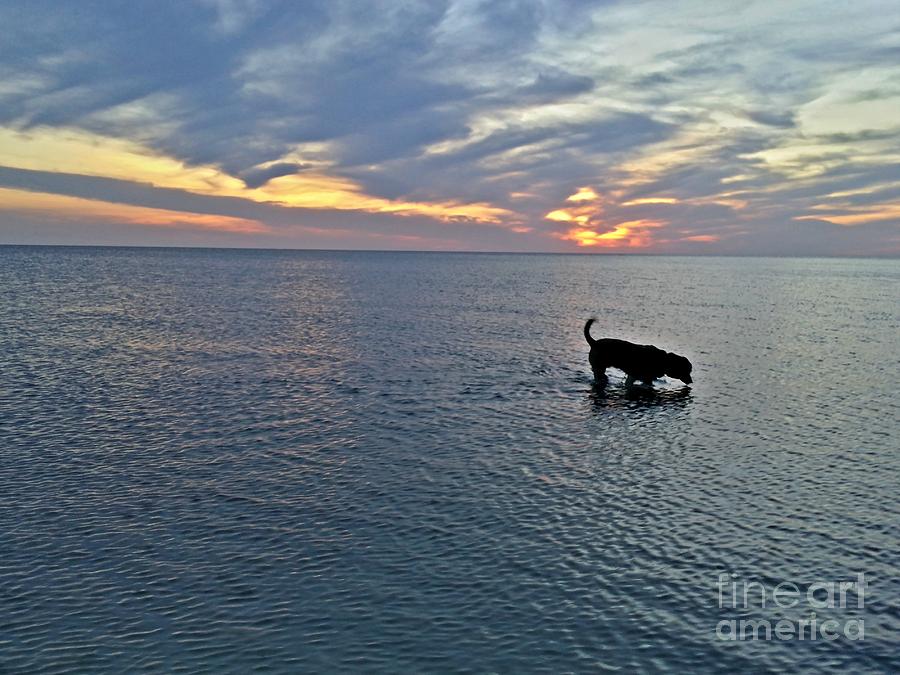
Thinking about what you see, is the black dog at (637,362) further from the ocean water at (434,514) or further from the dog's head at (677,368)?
the ocean water at (434,514)

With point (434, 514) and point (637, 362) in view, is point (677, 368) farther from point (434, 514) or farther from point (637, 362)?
point (434, 514)

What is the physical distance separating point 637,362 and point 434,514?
22474mm

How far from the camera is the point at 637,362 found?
3844cm

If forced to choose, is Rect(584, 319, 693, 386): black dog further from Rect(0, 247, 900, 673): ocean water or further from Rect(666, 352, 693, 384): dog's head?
Rect(0, 247, 900, 673): ocean water

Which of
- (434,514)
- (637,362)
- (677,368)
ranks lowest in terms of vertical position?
(434,514)

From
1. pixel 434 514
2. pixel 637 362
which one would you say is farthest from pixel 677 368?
pixel 434 514

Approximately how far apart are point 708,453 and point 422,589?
15.2m

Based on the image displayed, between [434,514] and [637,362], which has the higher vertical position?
[637,362]

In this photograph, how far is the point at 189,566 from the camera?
1612 cm

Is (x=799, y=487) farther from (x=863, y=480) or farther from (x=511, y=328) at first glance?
(x=511, y=328)

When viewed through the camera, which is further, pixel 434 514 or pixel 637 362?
pixel 637 362

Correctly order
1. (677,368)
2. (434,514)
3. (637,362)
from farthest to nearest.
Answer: (637,362) → (677,368) → (434,514)

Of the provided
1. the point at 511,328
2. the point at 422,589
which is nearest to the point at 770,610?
the point at 422,589

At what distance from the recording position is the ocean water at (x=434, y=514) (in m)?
13.3
